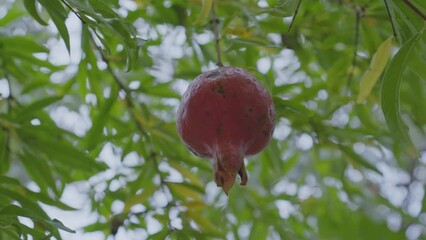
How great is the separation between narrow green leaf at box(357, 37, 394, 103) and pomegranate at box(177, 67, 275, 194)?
0.24m

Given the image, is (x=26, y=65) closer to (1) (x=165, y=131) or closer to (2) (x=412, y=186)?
(1) (x=165, y=131)

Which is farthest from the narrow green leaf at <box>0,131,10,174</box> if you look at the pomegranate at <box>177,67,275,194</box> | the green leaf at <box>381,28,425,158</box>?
the green leaf at <box>381,28,425,158</box>

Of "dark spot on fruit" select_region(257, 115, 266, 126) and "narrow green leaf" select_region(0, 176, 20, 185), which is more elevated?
"dark spot on fruit" select_region(257, 115, 266, 126)

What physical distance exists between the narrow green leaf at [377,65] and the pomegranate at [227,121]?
0.24 metres

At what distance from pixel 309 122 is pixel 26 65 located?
1.79 feet

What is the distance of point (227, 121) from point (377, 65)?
30 centimetres

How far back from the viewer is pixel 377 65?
85 cm

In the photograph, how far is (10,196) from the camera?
85 centimetres

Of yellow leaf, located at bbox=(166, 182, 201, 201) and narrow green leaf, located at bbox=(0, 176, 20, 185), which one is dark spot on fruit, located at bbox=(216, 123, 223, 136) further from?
yellow leaf, located at bbox=(166, 182, 201, 201)

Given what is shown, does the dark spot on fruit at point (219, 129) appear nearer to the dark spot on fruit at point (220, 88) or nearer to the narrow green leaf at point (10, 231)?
the dark spot on fruit at point (220, 88)

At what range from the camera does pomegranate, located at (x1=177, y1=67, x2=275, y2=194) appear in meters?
0.63

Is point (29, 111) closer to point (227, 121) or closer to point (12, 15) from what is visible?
point (12, 15)

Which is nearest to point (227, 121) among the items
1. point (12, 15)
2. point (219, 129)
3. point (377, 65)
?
point (219, 129)

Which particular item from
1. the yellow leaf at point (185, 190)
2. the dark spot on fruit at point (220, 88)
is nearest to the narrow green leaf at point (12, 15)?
the yellow leaf at point (185, 190)
